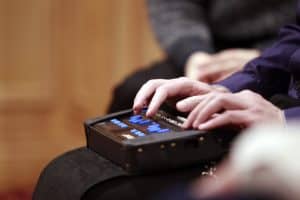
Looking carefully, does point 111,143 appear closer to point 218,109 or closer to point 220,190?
point 218,109

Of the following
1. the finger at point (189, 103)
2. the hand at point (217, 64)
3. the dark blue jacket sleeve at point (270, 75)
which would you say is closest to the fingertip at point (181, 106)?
the finger at point (189, 103)

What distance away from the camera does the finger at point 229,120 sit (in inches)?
28.1

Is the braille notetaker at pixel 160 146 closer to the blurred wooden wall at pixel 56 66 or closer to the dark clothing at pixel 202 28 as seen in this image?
the dark clothing at pixel 202 28

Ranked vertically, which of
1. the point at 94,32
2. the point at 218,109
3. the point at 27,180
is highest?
the point at 218,109

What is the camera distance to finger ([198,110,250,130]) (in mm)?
713

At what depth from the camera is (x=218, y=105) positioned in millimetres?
714

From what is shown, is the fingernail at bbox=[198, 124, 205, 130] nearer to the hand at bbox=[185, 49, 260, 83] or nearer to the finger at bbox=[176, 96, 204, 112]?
the finger at bbox=[176, 96, 204, 112]

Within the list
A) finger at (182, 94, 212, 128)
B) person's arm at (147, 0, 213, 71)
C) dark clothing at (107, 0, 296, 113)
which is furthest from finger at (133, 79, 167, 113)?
person's arm at (147, 0, 213, 71)

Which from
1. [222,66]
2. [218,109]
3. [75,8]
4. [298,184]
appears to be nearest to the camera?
[298,184]

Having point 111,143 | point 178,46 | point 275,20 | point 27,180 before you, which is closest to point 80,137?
point 27,180

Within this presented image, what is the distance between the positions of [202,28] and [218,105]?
919 millimetres

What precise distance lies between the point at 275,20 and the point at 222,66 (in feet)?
0.68

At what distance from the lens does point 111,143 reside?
76 centimetres

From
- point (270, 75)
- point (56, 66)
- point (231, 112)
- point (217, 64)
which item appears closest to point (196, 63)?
point (217, 64)
